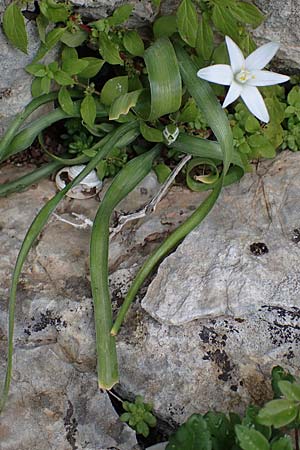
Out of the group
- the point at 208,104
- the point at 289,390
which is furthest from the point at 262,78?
the point at 289,390

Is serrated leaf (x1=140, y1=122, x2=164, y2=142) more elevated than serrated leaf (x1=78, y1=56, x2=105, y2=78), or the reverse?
serrated leaf (x1=78, y1=56, x2=105, y2=78)

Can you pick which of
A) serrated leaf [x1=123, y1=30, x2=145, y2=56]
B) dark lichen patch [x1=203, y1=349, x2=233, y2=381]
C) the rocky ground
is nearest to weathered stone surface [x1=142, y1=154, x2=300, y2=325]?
the rocky ground

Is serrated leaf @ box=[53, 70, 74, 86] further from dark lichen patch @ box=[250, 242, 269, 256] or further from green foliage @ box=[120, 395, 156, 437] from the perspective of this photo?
green foliage @ box=[120, 395, 156, 437]

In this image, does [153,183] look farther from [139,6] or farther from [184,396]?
[184,396]

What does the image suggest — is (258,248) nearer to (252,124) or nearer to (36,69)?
(252,124)

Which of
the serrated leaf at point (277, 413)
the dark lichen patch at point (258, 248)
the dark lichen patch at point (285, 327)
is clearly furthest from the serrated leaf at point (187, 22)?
the serrated leaf at point (277, 413)

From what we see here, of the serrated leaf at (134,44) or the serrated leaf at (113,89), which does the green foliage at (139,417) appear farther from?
the serrated leaf at (134,44)

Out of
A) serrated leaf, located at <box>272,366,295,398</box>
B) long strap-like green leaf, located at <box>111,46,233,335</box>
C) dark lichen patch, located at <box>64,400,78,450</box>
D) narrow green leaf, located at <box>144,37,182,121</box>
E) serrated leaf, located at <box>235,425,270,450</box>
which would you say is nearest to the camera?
serrated leaf, located at <box>235,425,270,450</box>
